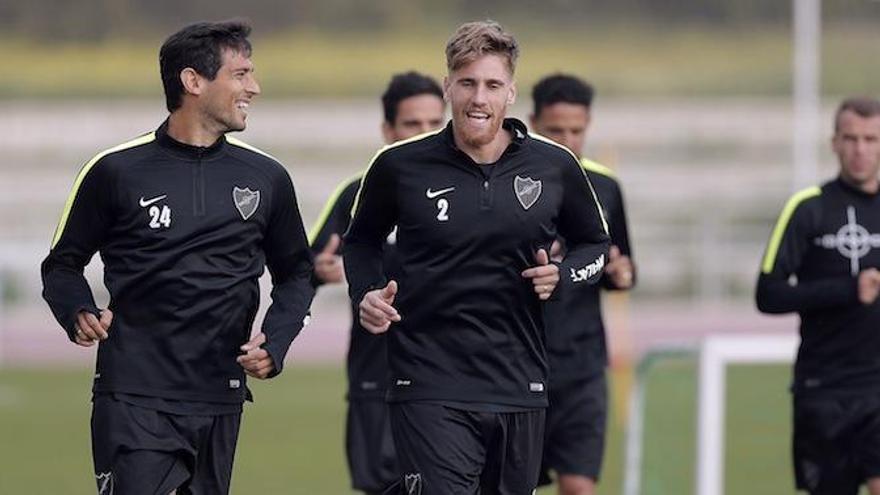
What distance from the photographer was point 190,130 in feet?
22.6

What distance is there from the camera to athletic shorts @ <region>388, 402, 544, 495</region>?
6.73m

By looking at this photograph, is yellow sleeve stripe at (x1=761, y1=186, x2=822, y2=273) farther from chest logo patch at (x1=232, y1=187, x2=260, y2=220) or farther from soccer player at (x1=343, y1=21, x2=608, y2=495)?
chest logo patch at (x1=232, y1=187, x2=260, y2=220)

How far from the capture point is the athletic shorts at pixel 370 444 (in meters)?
9.34

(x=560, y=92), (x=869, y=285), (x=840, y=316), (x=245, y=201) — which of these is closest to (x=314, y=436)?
(x=560, y=92)

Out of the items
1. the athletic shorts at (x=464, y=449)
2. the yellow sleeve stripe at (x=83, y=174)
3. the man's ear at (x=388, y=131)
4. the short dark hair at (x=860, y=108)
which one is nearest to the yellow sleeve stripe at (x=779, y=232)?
the short dark hair at (x=860, y=108)

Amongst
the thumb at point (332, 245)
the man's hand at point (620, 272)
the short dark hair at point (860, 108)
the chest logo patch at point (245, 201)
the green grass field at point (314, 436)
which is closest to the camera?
the chest logo patch at point (245, 201)

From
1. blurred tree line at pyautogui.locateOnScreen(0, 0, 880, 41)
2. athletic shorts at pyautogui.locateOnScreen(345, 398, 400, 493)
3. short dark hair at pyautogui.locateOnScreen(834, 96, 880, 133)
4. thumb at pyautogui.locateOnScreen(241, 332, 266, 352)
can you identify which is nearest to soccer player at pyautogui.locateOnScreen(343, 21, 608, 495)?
thumb at pyautogui.locateOnScreen(241, 332, 266, 352)

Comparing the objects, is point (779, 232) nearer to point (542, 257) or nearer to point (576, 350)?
point (576, 350)

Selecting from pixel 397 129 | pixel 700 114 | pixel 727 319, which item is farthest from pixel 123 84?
pixel 397 129

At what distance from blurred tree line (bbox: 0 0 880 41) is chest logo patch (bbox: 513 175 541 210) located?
31.7 m

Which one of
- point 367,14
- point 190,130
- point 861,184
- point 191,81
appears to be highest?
point 367,14

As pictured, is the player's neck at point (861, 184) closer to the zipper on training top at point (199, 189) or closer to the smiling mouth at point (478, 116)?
the smiling mouth at point (478, 116)

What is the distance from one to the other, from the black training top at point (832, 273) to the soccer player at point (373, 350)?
5.67ft

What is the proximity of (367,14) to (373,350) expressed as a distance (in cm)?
3225
